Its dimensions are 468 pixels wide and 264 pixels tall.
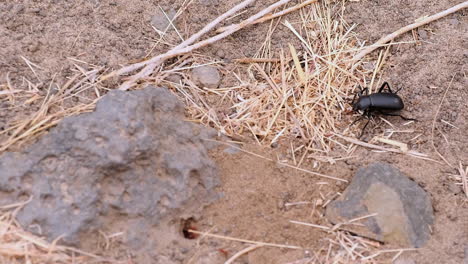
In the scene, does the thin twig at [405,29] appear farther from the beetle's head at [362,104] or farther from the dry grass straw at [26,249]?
the dry grass straw at [26,249]

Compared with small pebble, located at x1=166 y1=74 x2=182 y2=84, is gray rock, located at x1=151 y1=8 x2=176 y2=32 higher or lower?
higher

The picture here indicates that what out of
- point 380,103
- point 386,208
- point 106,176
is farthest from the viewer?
point 380,103

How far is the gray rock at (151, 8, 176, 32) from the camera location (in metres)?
4.21

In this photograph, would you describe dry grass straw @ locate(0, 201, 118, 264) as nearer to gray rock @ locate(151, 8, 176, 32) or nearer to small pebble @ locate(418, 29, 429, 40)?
gray rock @ locate(151, 8, 176, 32)

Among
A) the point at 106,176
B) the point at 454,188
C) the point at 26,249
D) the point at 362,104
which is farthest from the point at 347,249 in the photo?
the point at 26,249

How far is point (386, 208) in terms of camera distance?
136 inches

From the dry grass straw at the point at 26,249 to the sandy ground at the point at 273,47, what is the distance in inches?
23.6

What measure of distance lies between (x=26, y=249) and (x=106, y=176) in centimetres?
55

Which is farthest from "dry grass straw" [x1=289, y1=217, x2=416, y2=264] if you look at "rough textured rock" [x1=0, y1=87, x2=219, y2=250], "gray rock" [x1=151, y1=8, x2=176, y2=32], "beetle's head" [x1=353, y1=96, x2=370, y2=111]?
"gray rock" [x1=151, y1=8, x2=176, y2=32]

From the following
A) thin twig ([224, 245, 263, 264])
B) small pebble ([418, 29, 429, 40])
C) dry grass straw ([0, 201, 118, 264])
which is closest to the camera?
dry grass straw ([0, 201, 118, 264])

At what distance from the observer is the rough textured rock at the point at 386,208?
3414 millimetres

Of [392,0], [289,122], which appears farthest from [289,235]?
[392,0]

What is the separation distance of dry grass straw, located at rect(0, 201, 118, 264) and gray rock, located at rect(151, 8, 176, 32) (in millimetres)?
1707

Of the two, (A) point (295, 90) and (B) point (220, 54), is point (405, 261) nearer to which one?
(A) point (295, 90)
